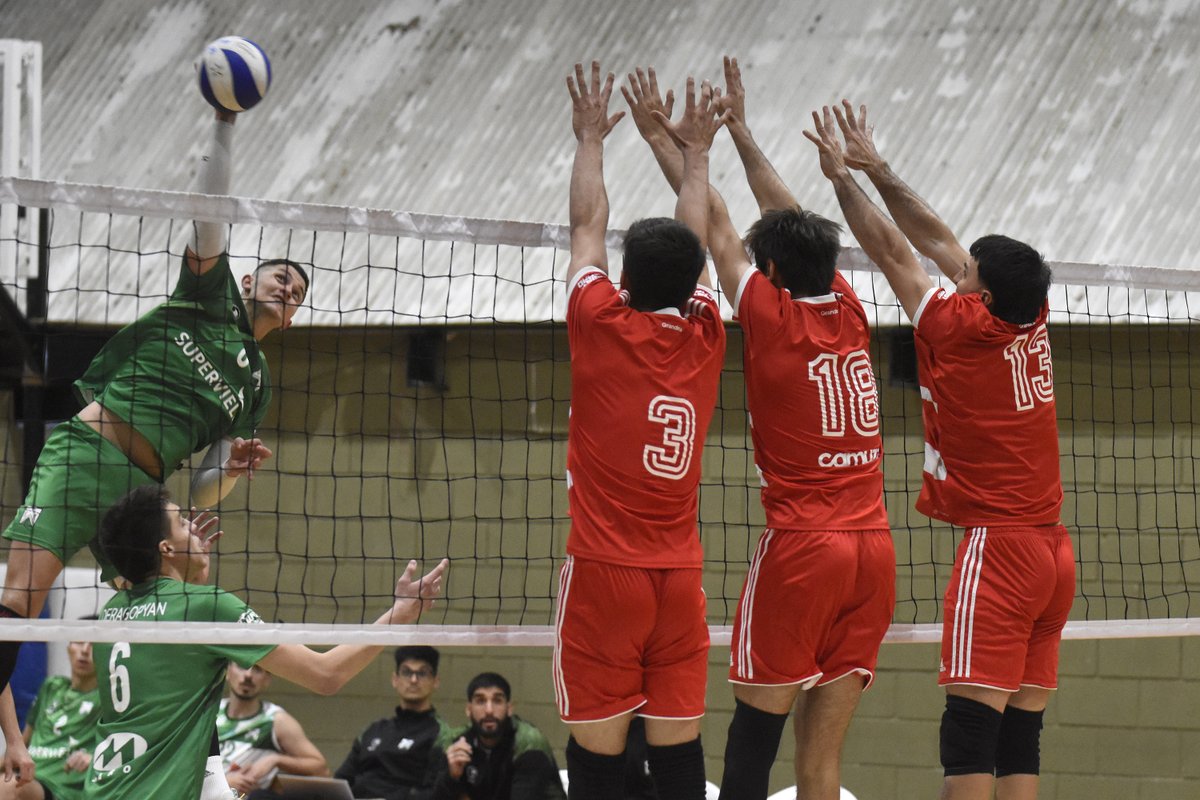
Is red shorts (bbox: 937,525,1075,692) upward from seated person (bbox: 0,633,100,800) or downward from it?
upward

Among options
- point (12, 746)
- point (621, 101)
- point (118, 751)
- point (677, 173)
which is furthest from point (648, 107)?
point (621, 101)

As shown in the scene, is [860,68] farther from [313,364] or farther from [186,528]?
[186,528]

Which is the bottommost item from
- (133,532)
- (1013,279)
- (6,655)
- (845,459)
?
(6,655)

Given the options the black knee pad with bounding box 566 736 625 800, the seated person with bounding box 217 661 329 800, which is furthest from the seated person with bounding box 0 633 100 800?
the black knee pad with bounding box 566 736 625 800

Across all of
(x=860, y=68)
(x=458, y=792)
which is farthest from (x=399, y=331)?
(x=860, y=68)

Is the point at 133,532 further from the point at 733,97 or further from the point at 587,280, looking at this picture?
the point at 733,97

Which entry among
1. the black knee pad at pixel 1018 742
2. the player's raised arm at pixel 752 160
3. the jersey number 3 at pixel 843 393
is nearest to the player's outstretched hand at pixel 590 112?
the player's raised arm at pixel 752 160

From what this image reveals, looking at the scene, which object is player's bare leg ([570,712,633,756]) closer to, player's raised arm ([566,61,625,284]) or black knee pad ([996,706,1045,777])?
player's raised arm ([566,61,625,284])

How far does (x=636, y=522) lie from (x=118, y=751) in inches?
71.8

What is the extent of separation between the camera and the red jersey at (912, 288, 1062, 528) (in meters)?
5.03

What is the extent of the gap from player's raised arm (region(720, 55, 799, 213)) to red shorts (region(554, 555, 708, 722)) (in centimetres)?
152

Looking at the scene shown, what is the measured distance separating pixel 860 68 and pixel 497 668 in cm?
475

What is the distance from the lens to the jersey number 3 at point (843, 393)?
4727mm

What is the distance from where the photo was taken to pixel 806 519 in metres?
4.68
